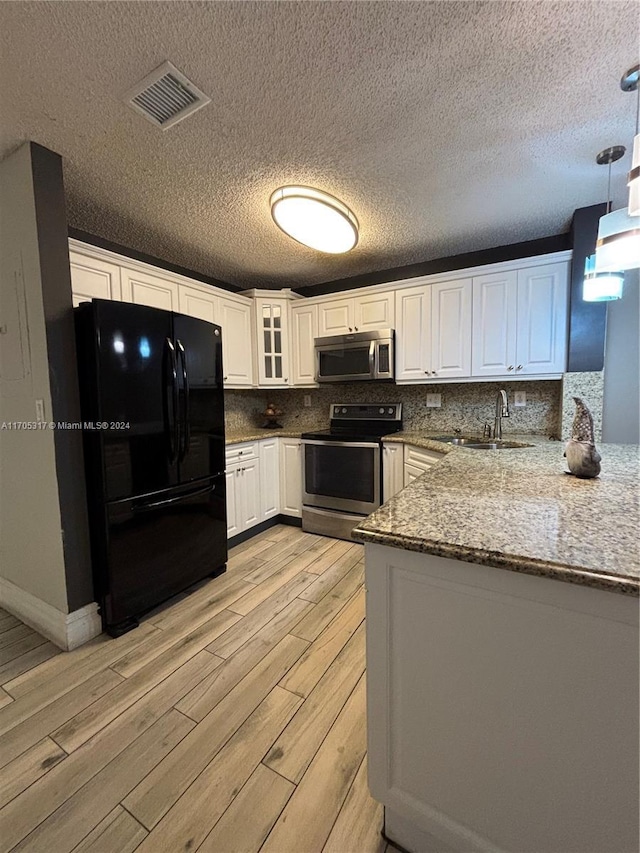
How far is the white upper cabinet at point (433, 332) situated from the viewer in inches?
111

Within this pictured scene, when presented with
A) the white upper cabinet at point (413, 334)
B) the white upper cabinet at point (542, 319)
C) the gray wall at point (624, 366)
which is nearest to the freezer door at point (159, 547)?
the white upper cabinet at point (413, 334)

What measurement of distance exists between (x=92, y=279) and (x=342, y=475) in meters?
2.30

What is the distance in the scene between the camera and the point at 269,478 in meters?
3.35

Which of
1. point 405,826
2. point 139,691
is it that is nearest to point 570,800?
point 405,826

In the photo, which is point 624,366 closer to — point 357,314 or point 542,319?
point 542,319

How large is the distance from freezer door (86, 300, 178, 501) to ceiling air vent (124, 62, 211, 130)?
2.75 ft

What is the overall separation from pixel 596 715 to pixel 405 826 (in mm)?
667

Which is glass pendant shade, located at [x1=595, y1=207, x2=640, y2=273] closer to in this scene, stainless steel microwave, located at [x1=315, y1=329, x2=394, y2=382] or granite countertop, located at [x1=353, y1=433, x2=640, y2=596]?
granite countertop, located at [x1=353, y1=433, x2=640, y2=596]

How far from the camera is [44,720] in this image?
4.58ft

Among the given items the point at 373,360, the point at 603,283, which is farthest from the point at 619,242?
the point at 373,360

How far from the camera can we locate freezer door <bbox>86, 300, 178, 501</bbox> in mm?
1807

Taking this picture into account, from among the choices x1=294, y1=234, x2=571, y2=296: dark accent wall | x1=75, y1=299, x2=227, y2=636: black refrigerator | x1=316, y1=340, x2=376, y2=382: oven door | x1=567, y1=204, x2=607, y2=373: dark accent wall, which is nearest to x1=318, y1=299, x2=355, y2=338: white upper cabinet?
x1=316, y1=340, x2=376, y2=382: oven door

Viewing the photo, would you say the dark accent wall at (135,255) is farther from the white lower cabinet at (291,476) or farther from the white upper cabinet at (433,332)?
the white upper cabinet at (433,332)

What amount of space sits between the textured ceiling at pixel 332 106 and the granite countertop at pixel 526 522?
4.97 ft
